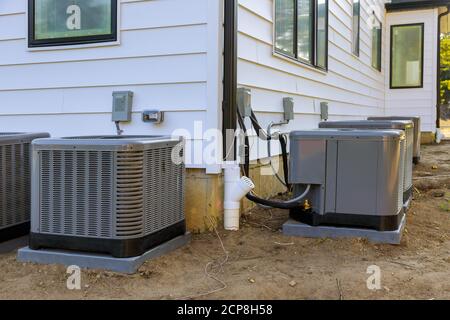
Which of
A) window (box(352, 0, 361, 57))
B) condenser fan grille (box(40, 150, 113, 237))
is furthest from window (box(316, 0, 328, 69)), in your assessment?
condenser fan grille (box(40, 150, 113, 237))

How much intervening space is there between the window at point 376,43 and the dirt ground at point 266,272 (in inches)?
316

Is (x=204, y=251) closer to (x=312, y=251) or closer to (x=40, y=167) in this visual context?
(x=312, y=251)

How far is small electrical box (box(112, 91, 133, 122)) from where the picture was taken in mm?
4211

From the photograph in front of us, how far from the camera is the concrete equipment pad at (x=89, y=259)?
3.13 metres

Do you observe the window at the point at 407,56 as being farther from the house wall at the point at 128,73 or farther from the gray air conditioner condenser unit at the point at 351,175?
the house wall at the point at 128,73

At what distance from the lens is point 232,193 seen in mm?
4059

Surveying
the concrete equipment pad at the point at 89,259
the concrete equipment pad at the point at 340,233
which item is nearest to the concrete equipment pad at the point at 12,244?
the concrete equipment pad at the point at 89,259

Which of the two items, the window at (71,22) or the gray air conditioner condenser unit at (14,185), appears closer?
the gray air conditioner condenser unit at (14,185)

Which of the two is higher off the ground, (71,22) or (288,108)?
(71,22)

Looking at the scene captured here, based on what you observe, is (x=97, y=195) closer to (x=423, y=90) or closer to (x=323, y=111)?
(x=323, y=111)

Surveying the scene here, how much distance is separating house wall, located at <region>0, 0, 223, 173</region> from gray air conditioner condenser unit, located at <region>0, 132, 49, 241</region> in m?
0.65

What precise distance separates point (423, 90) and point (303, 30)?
26.5 ft

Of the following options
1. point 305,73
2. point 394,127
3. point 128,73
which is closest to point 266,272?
point 128,73

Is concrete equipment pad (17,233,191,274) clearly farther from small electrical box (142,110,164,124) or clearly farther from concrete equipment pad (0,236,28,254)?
small electrical box (142,110,164,124)
